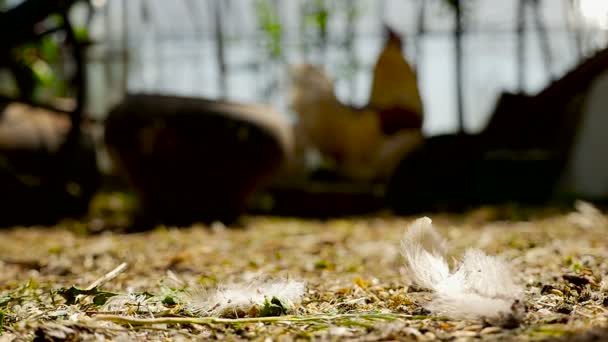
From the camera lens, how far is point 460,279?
101 centimetres

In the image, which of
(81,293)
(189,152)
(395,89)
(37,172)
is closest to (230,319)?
(81,293)

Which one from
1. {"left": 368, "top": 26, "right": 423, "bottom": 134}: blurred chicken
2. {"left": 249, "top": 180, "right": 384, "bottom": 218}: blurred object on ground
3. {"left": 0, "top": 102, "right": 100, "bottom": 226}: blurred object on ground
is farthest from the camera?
{"left": 368, "top": 26, "right": 423, "bottom": 134}: blurred chicken

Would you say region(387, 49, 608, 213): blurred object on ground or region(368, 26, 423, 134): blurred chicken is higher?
region(368, 26, 423, 134): blurred chicken

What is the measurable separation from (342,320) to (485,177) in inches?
152

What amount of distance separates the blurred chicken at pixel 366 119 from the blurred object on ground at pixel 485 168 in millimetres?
208

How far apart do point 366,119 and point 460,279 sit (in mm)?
3812

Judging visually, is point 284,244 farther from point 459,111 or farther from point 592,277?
point 459,111

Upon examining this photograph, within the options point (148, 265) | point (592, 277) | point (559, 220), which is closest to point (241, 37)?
point (559, 220)

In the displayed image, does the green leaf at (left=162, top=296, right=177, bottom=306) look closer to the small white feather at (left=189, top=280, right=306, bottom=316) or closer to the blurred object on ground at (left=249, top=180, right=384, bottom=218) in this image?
the small white feather at (left=189, top=280, right=306, bottom=316)

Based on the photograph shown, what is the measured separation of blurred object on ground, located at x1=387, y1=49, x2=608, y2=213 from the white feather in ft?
10.1

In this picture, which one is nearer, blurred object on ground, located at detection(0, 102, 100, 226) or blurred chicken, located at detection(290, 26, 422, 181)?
blurred object on ground, located at detection(0, 102, 100, 226)

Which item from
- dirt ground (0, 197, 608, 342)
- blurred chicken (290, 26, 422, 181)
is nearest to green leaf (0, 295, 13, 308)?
dirt ground (0, 197, 608, 342)

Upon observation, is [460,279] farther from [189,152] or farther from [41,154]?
[41,154]

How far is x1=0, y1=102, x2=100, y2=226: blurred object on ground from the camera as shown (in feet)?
11.1
